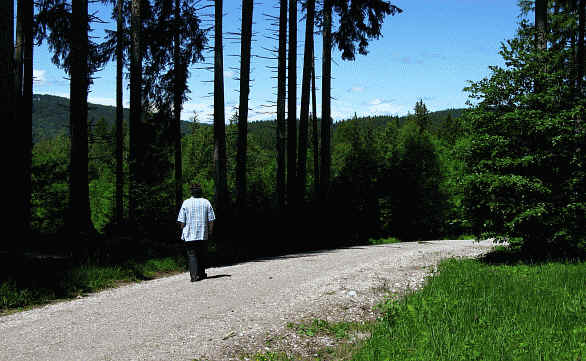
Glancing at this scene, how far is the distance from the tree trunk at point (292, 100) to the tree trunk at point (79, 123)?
895 cm

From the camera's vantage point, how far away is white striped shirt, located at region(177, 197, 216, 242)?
9.21 metres

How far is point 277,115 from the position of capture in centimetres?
1922

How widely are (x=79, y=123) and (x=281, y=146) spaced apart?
946 centimetres

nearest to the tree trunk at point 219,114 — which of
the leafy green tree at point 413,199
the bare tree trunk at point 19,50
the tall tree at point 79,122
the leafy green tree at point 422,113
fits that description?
the tall tree at point 79,122

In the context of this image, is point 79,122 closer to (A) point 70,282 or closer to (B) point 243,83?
(A) point 70,282

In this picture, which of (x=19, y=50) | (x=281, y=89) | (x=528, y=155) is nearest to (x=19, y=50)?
(x=19, y=50)

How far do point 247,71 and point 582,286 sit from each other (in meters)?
13.2

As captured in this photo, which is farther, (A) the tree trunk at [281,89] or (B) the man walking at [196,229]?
(A) the tree trunk at [281,89]

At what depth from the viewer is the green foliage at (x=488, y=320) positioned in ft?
16.1

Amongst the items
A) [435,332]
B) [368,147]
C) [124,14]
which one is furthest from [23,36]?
[368,147]

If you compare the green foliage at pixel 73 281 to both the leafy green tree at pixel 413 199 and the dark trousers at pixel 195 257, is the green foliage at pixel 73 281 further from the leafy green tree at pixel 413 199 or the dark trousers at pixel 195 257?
the leafy green tree at pixel 413 199

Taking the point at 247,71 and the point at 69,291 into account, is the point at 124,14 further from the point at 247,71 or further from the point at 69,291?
the point at 69,291

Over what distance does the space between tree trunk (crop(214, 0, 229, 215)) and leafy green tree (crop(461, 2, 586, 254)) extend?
30.0ft

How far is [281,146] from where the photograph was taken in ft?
64.5
